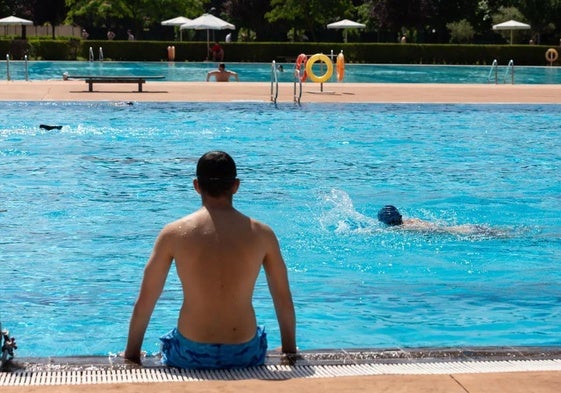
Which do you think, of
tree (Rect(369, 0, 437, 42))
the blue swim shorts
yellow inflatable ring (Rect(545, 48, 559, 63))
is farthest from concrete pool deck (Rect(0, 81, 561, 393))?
tree (Rect(369, 0, 437, 42))

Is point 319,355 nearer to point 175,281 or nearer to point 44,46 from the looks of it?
point 175,281

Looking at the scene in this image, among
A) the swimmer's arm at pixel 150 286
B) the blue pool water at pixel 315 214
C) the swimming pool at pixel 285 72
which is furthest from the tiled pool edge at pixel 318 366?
the swimming pool at pixel 285 72

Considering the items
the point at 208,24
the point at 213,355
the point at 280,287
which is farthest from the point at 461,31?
the point at 213,355

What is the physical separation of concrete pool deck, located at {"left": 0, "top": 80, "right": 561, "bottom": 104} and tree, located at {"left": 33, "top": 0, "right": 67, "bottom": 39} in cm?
3782

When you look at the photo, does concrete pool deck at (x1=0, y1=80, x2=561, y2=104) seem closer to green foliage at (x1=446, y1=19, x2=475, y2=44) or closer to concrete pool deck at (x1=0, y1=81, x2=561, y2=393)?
concrete pool deck at (x1=0, y1=81, x2=561, y2=393)

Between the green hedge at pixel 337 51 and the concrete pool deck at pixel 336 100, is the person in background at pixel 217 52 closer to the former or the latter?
the green hedge at pixel 337 51

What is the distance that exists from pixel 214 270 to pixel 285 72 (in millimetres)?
38785

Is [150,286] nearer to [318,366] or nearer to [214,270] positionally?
[214,270]

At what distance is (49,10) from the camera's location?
6769cm

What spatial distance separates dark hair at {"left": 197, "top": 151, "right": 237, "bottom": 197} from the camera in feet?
15.0

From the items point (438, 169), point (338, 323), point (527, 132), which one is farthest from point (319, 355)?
point (527, 132)

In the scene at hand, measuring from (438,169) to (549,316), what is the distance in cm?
777

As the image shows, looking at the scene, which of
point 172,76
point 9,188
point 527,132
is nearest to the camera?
point 9,188

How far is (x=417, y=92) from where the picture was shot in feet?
92.1
